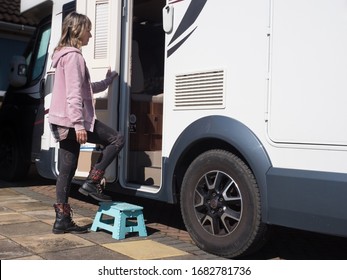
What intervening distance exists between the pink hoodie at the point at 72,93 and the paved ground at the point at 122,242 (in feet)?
3.25

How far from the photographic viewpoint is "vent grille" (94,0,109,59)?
4914 mm

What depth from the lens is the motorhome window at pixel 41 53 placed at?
6.52 metres

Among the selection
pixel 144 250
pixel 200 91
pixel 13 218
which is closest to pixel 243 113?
pixel 200 91

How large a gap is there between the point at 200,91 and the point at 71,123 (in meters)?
1.13

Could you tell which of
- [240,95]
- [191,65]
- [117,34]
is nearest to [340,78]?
[240,95]

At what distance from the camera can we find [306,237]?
474cm

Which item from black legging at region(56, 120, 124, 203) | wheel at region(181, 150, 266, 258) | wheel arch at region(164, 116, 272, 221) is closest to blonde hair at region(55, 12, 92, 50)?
black legging at region(56, 120, 124, 203)

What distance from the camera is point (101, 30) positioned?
4953mm

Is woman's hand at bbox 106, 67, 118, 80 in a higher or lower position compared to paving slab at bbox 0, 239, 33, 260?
higher

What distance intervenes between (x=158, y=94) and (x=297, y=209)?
2.69 meters

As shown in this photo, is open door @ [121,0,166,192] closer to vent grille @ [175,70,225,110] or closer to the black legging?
the black legging

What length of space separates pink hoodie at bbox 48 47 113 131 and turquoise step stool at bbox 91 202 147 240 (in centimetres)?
74

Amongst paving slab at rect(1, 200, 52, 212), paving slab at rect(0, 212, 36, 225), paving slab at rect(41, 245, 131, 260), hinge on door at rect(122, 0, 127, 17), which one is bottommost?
paving slab at rect(41, 245, 131, 260)

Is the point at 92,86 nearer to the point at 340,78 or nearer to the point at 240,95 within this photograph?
the point at 240,95
